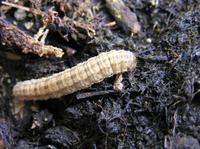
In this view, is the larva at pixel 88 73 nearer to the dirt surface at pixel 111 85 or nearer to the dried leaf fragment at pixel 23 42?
the dirt surface at pixel 111 85

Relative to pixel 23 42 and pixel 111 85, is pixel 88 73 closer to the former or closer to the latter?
pixel 111 85

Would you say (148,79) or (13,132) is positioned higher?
(148,79)

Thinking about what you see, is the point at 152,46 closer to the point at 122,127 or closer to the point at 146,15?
the point at 146,15

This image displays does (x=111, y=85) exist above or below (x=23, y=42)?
below

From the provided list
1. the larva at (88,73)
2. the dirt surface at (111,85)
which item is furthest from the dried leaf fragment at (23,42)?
the larva at (88,73)

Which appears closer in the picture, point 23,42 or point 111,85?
point 111,85

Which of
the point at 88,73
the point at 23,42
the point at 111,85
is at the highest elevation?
the point at 23,42

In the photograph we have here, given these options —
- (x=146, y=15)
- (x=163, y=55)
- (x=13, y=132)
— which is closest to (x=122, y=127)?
(x=163, y=55)

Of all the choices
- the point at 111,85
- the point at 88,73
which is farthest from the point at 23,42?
the point at 111,85
